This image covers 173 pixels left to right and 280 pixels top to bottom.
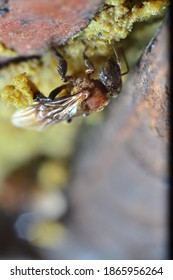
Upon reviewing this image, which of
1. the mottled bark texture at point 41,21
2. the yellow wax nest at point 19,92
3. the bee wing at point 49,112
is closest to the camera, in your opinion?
the mottled bark texture at point 41,21

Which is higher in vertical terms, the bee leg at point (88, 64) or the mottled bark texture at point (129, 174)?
the bee leg at point (88, 64)

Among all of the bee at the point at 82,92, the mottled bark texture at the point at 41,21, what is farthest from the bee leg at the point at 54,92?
the mottled bark texture at the point at 41,21

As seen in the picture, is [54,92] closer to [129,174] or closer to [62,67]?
[62,67]

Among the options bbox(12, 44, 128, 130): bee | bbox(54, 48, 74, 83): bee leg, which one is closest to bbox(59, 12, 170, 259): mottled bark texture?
bbox(12, 44, 128, 130): bee

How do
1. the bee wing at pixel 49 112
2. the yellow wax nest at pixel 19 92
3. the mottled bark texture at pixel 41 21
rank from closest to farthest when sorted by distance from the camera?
the mottled bark texture at pixel 41 21
the yellow wax nest at pixel 19 92
the bee wing at pixel 49 112

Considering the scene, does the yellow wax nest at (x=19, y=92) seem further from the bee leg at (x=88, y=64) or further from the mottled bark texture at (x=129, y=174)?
the mottled bark texture at (x=129, y=174)

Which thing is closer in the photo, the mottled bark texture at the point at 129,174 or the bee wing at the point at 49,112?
the mottled bark texture at the point at 129,174

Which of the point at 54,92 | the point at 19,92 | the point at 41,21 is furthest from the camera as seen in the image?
the point at 54,92

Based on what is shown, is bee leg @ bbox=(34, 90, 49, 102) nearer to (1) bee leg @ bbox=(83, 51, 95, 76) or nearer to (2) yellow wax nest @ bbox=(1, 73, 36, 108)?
(2) yellow wax nest @ bbox=(1, 73, 36, 108)

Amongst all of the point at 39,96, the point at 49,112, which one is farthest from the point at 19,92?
the point at 49,112
